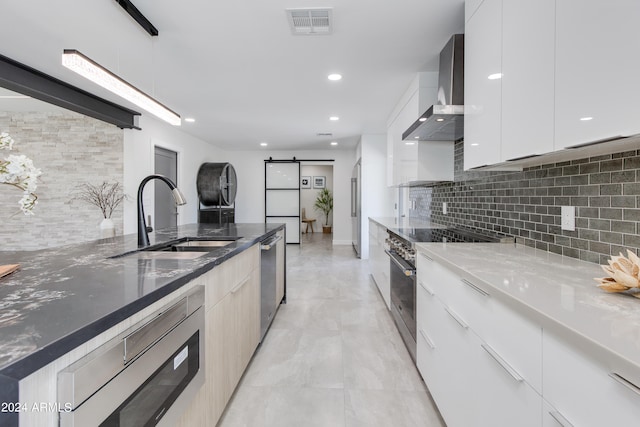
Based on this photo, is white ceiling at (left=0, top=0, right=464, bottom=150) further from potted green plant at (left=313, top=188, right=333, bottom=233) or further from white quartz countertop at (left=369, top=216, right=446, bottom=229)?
potted green plant at (left=313, top=188, right=333, bottom=233)

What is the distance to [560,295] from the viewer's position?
94 cm

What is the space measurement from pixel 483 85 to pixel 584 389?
5.19ft

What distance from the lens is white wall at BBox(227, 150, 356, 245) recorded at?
26.2ft

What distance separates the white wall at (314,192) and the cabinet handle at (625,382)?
10.2 meters

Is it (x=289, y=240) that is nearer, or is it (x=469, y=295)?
(x=469, y=295)

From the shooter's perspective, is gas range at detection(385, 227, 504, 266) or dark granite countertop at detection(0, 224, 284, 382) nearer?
dark granite countertop at detection(0, 224, 284, 382)

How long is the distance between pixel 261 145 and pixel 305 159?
1247 mm

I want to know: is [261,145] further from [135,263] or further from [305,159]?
[135,263]

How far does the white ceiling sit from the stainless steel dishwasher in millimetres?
1653

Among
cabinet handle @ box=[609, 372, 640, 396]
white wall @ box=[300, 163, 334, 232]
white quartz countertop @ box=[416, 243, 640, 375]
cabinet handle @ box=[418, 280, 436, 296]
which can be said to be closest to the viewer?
cabinet handle @ box=[609, 372, 640, 396]

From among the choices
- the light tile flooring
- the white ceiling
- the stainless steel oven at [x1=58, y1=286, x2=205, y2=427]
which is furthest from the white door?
the stainless steel oven at [x1=58, y1=286, x2=205, y2=427]

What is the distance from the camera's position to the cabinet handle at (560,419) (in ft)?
2.41

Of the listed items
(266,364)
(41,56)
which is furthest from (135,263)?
(41,56)

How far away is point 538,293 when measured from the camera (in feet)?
3.15
